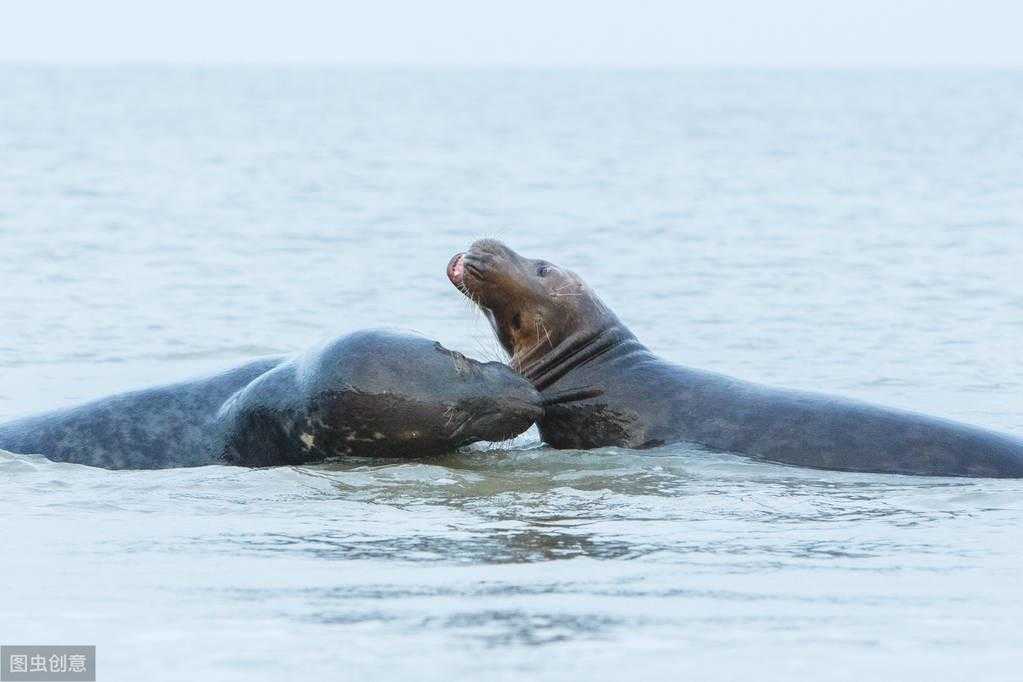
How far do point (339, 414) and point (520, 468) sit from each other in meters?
0.84

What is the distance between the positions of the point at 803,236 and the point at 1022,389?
438 inches

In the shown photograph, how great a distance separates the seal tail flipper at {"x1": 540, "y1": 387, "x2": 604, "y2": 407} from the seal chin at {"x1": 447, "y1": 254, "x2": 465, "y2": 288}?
2.29 ft

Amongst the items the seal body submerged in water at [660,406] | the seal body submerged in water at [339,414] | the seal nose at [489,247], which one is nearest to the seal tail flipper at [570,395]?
the seal body submerged in water at [660,406]

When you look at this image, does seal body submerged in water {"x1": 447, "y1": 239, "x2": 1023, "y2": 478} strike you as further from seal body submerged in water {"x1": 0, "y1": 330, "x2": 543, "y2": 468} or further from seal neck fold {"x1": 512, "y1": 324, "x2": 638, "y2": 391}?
seal body submerged in water {"x1": 0, "y1": 330, "x2": 543, "y2": 468}

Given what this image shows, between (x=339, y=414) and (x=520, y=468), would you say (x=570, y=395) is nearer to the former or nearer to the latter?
(x=520, y=468)

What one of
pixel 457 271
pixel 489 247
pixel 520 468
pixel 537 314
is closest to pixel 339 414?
pixel 520 468

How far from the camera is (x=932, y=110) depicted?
215 feet

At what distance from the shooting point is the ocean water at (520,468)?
4.84 m

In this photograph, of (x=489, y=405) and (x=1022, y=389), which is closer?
(x=489, y=405)

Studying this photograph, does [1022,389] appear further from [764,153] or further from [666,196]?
[764,153]

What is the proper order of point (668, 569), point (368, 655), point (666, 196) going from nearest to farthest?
point (368, 655)
point (668, 569)
point (666, 196)

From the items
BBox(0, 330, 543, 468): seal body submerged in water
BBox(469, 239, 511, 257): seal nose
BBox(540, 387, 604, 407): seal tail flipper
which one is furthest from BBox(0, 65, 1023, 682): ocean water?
BBox(469, 239, 511, 257): seal nose

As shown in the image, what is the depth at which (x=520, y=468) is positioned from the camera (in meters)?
7.78

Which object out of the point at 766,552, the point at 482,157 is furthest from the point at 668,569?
the point at 482,157
